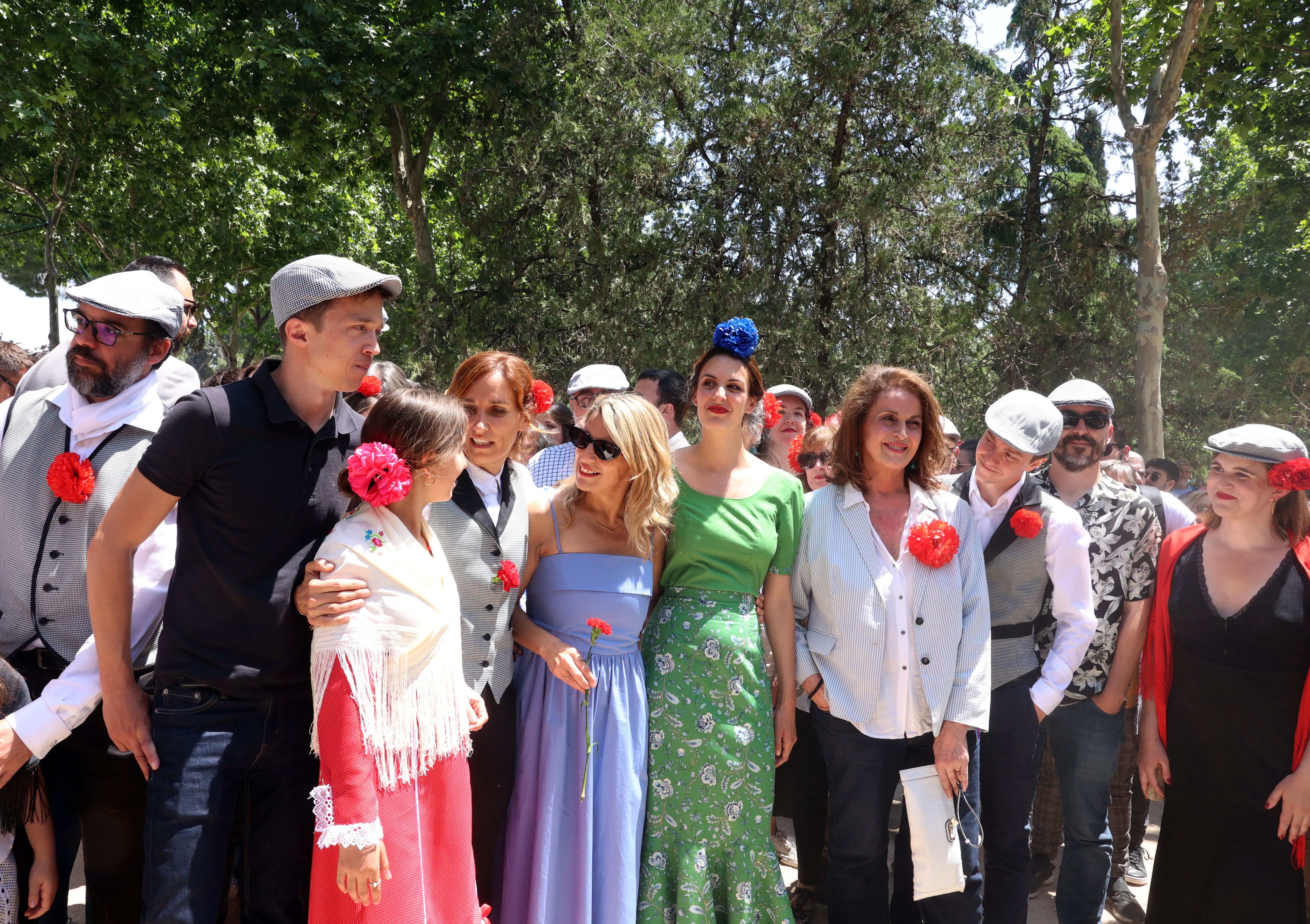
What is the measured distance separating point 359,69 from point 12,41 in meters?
3.69

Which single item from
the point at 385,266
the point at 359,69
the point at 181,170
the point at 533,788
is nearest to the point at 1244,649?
the point at 533,788

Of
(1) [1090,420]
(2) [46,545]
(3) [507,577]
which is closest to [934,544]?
(1) [1090,420]

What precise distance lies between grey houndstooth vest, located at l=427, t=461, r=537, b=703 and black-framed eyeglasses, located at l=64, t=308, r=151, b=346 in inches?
45.8

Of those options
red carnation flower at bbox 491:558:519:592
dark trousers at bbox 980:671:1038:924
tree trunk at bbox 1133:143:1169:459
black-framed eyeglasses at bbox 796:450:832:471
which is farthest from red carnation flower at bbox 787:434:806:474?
tree trunk at bbox 1133:143:1169:459

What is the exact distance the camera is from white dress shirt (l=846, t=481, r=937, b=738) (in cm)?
319

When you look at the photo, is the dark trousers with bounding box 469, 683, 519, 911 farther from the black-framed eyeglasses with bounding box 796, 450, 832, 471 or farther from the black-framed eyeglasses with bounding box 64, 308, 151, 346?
the black-framed eyeglasses with bounding box 796, 450, 832, 471

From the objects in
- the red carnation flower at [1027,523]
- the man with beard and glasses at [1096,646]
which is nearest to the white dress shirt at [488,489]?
the red carnation flower at [1027,523]

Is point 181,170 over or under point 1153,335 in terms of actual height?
over

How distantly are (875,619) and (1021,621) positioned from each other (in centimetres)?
75

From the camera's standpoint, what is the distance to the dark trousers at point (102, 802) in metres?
2.70

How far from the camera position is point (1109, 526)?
147 inches

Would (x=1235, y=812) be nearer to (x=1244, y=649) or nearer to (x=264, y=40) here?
(x=1244, y=649)

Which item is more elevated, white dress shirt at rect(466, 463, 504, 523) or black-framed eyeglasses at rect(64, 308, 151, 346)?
black-framed eyeglasses at rect(64, 308, 151, 346)

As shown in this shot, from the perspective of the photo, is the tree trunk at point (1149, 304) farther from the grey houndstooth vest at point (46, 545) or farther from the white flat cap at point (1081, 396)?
the grey houndstooth vest at point (46, 545)
